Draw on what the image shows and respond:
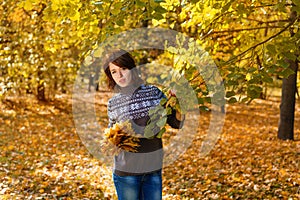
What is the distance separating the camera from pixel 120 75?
2.91 meters

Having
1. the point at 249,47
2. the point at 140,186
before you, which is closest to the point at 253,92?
the point at 140,186

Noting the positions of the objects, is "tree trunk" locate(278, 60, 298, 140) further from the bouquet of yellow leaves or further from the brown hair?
the bouquet of yellow leaves

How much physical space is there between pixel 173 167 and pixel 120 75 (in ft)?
15.5

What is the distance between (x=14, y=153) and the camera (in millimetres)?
8234

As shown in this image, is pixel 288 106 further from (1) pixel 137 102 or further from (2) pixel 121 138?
(2) pixel 121 138

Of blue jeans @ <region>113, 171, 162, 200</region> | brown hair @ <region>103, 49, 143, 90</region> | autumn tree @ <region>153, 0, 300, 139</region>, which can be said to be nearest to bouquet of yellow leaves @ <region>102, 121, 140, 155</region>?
blue jeans @ <region>113, 171, 162, 200</region>

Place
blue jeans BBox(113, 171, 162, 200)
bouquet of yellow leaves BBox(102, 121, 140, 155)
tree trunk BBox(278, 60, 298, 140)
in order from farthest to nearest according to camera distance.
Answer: tree trunk BBox(278, 60, 298, 140) → blue jeans BBox(113, 171, 162, 200) → bouquet of yellow leaves BBox(102, 121, 140, 155)

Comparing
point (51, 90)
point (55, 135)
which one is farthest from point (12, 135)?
point (51, 90)

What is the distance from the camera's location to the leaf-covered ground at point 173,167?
5586 mm

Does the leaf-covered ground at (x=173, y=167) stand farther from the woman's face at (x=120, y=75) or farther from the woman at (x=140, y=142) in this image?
the woman's face at (x=120, y=75)

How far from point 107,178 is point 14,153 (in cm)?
291

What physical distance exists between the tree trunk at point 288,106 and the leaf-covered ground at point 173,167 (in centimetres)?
29

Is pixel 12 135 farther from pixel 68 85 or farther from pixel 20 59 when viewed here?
pixel 68 85

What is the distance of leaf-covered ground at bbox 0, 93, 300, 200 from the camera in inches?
220
